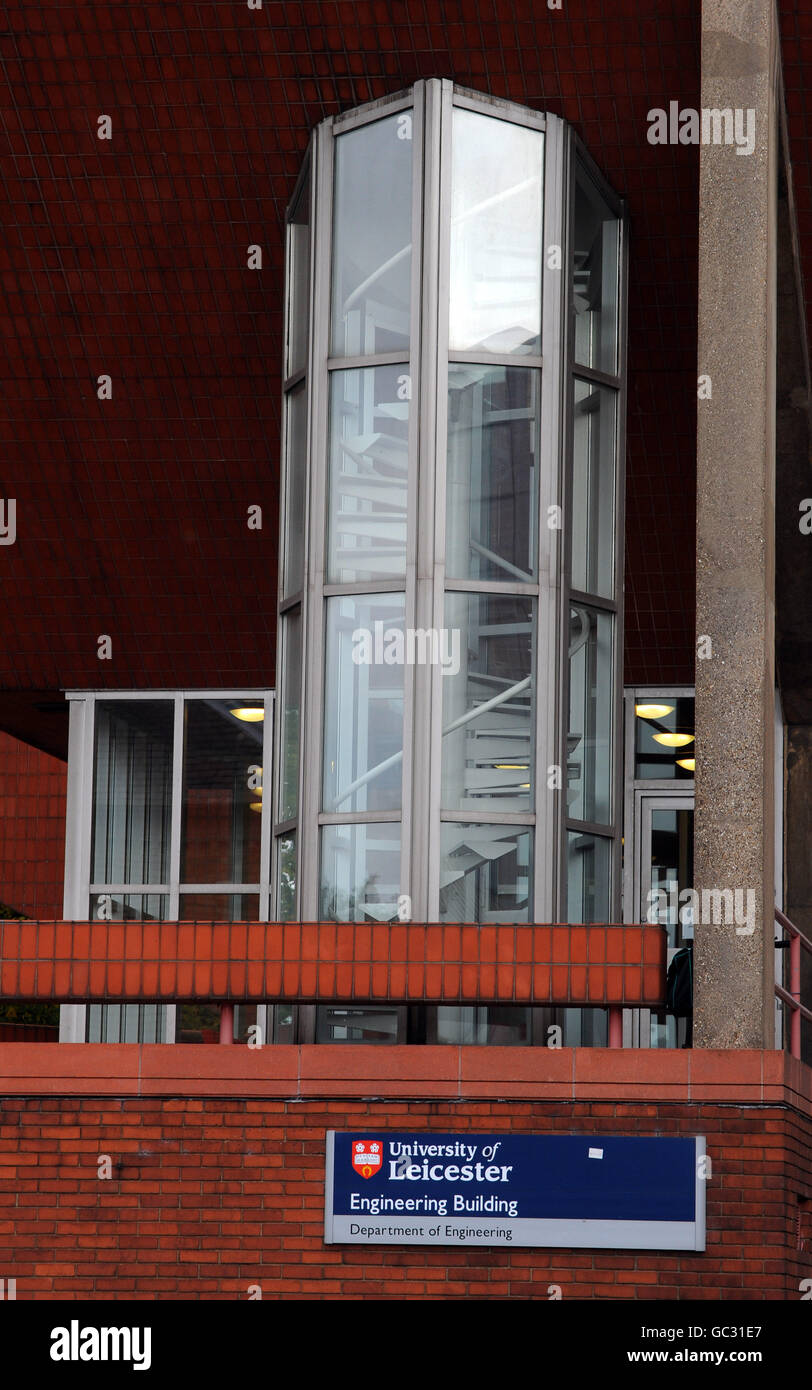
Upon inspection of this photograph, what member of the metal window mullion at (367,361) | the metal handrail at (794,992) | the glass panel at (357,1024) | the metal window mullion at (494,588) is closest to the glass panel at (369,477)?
the metal window mullion at (367,361)

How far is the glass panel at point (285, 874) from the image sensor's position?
9.98 meters

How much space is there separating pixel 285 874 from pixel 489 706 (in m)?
1.56

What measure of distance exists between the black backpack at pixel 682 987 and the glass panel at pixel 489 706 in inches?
55.1

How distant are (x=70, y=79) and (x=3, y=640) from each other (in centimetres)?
459

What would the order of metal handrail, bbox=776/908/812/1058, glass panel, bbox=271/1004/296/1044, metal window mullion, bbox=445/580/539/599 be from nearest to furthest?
metal handrail, bbox=776/908/812/1058 < metal window mullion, bbox=445/580/539/599 < glass panel, bbox=271/1004/296/1044

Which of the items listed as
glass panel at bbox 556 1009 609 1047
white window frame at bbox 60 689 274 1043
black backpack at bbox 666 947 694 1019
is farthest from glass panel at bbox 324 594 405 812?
white window frame at bbox 60 689 274 1043

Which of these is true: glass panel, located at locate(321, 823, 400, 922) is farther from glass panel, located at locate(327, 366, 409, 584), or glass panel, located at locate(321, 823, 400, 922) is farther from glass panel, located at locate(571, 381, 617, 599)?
glass panel, located at locate(571, 381, 617, 599)

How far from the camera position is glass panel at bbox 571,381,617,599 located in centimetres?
1016

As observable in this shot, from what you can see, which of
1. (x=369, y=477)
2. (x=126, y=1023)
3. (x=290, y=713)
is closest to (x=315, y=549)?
(x=369, y=477)

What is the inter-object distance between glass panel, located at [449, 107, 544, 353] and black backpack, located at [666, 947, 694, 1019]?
3299mm

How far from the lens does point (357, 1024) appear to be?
356 inches

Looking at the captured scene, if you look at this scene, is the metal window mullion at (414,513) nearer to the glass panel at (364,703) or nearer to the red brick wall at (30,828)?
the glass panel at (364,703)

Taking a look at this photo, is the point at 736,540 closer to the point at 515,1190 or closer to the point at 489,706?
the point at 489,706

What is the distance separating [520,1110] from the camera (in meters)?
7.47
